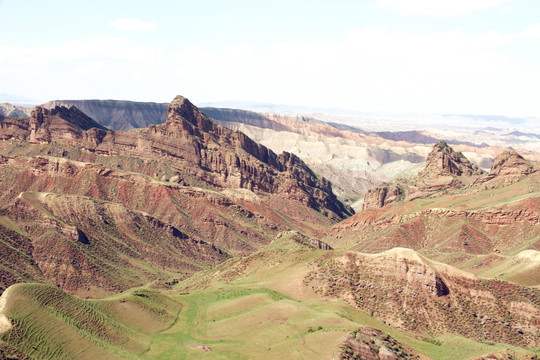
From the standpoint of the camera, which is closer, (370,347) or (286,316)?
(370,347)

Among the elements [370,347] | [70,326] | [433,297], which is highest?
[70,326]

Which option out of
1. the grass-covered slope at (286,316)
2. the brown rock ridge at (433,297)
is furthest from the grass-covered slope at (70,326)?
the brown rock ridge at (433,297)

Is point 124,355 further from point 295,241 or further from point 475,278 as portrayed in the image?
point 295,241

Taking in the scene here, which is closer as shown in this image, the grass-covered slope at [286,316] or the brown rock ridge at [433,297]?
the grass-covered slope at [286,316]

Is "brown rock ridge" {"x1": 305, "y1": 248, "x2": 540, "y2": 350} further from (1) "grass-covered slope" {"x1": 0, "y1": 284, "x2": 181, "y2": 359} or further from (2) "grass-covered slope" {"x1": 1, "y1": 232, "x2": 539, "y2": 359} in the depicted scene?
(1) "grass-covered slope" {"x1": 0, "y1": 284, "x2": 181, "y2": 359}

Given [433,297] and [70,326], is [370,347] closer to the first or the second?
[433,297]

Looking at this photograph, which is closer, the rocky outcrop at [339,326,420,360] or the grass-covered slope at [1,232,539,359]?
the grass-covered slope at [1,232,539,359]

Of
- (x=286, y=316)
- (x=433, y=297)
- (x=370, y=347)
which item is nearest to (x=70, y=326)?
(x=286, y=316)

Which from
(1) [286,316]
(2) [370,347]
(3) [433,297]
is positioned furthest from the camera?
(3) [433,297]

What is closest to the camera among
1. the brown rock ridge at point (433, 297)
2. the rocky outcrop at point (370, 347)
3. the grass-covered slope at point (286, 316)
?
the grass-covered slope at point (286, 316)

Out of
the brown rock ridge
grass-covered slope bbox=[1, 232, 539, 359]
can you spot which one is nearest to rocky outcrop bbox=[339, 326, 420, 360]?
grass-covered slope bbox=[1, 232, 539, 359]

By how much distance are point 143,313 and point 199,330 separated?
10899mm

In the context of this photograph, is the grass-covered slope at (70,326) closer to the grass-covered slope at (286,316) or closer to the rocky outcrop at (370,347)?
the grass-covered slope at (286,316)

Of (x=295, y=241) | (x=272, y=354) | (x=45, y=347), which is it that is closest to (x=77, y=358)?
(x=45, y=347)
